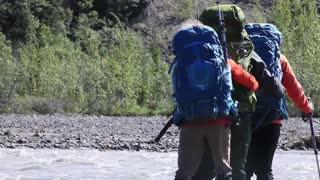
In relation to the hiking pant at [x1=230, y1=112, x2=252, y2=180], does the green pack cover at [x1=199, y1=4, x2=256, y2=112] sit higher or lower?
higher

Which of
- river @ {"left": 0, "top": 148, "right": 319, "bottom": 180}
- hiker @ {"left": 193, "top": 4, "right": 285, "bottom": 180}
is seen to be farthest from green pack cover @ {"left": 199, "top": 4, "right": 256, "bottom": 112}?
river @ {"left": 0, "top": 148, "right": 319, "bottom": 180}

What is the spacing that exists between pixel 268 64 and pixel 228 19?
0.59 meters

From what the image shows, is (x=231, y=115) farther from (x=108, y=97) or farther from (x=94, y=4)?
(x=94, y=4)

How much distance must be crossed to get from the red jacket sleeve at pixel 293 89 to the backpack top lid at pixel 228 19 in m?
0.67

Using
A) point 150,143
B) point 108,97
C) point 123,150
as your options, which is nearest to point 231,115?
point 123,150

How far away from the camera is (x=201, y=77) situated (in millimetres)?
5922

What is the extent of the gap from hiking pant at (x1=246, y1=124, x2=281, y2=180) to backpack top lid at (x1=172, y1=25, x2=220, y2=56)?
119cm

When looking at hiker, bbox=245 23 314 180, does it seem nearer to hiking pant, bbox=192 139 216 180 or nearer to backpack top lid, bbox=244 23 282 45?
backpack top lid, bbox=244 23 282 45

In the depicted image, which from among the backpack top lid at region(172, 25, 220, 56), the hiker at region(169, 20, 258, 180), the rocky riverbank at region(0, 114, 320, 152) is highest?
the backpack top lid at region(172, 25, 220, 56)

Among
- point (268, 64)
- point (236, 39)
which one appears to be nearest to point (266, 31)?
point (268, 64)

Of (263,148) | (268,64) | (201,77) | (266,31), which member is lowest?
(263,148)

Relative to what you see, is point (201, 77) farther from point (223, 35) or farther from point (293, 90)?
point (293, 90)

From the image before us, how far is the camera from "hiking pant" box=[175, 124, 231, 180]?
6031 mm

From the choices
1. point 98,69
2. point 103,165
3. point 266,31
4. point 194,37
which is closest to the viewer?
point 194,37
